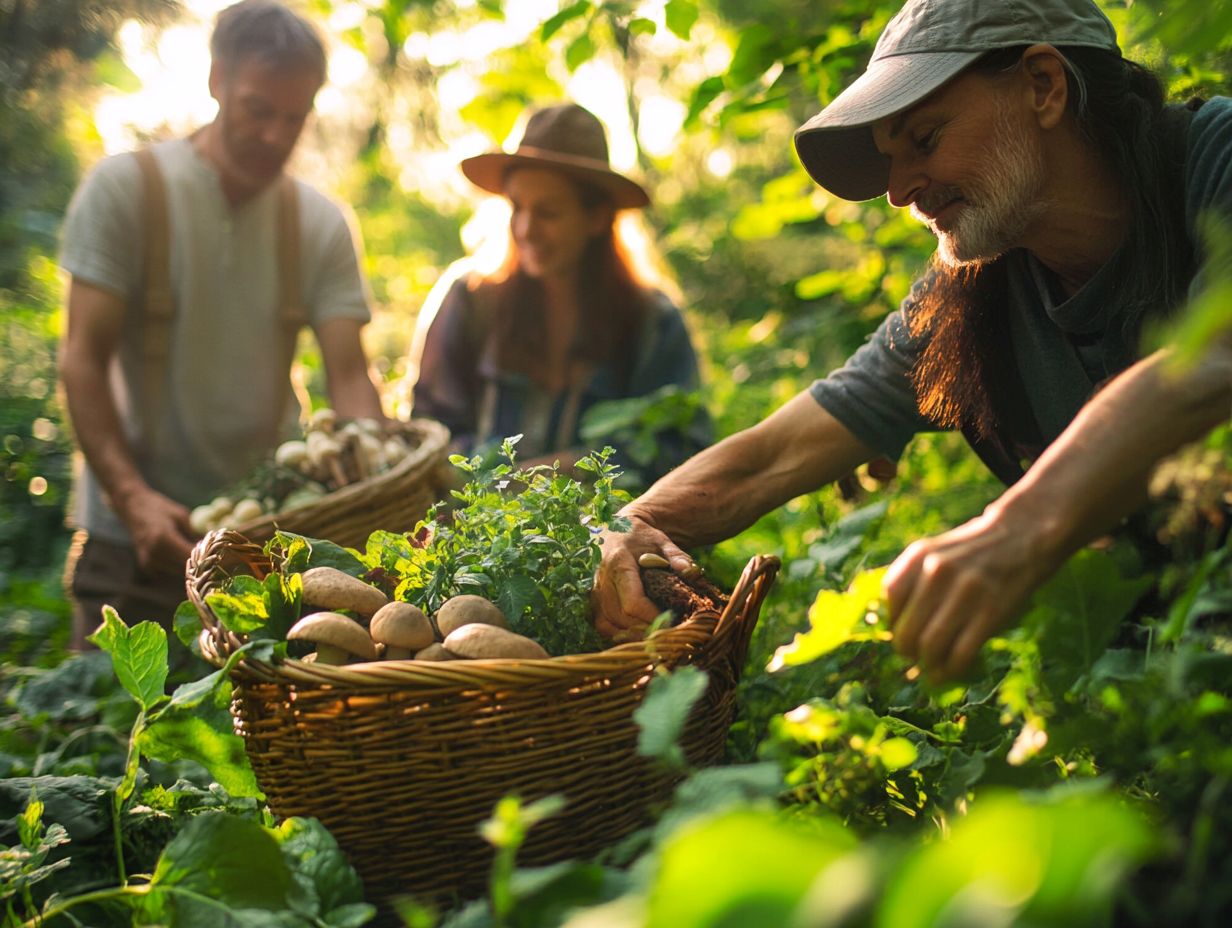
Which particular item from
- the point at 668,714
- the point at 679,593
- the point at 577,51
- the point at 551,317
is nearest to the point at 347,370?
the point at 551,317

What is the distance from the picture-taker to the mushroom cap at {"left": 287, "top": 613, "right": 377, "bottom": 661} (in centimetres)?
150

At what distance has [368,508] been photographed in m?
2.65

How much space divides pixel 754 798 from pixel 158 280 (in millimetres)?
3176

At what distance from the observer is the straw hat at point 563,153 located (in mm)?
4078

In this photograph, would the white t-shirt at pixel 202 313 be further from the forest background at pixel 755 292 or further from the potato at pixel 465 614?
the potato at pixel 465 614

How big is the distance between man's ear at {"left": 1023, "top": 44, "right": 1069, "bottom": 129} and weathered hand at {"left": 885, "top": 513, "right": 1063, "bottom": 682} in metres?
1.07

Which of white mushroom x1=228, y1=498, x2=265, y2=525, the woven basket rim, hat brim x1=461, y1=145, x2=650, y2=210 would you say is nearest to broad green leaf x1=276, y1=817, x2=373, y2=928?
the woven basket rim

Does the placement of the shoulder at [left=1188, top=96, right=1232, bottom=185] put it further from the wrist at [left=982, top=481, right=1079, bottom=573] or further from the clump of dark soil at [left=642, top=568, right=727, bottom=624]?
the clump of dark soil at [left=642, top=568, right=727, bottom=624]

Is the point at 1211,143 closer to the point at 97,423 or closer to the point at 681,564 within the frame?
the point at 681,564

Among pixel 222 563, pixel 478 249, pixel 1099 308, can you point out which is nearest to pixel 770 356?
pixel 478 249

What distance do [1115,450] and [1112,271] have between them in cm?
89

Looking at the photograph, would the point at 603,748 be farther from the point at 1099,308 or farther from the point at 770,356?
the point at 770,356

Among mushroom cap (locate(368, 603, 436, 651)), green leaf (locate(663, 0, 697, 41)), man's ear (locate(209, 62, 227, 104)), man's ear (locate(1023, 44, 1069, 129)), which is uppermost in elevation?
man's ear (locate(209, 62, 227, 104))

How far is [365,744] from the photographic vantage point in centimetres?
140
